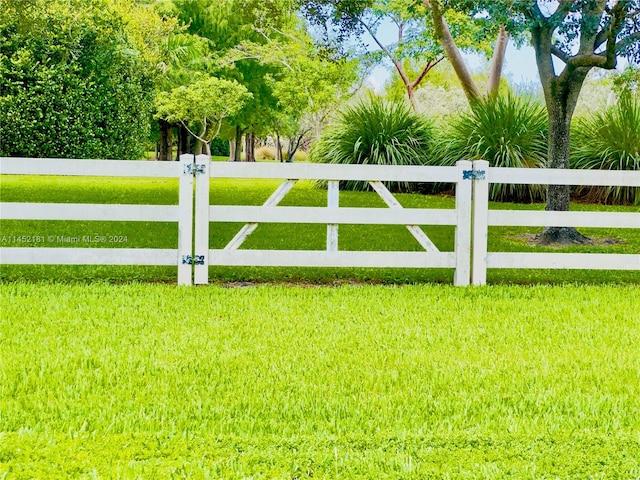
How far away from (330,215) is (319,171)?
0.44m

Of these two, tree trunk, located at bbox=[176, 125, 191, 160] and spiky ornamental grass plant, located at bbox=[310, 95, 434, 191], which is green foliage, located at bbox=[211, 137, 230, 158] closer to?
tree trunk, located at bbox=[176, 125, 191, 160]

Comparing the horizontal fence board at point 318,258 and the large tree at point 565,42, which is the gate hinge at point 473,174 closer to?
the horizontal fence board at point 318,258

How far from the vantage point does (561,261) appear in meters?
7.16

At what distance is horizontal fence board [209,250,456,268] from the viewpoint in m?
6.93

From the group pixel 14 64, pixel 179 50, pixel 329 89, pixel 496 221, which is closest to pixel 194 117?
pixel 179 50

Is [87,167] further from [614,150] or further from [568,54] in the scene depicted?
[614,150]

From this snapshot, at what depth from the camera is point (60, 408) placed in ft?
11.5

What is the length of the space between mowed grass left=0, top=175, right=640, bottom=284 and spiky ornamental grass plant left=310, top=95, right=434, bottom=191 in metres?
1.09

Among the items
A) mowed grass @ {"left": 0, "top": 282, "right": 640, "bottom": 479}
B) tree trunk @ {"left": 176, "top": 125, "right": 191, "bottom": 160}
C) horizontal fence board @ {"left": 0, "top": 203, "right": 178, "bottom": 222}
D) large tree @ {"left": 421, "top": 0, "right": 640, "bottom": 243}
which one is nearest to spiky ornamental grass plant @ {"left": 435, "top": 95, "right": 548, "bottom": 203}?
large tree @ {"left": 421, "top": 0, "right": 640, "bottom": 243}

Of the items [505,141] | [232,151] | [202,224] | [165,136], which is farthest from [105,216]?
[232,151]

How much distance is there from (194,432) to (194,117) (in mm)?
28702

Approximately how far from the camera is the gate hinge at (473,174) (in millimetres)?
7008

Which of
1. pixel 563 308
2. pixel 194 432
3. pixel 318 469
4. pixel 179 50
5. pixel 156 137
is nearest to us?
pixel 318 469

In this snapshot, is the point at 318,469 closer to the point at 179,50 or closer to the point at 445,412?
the point at 445,412
